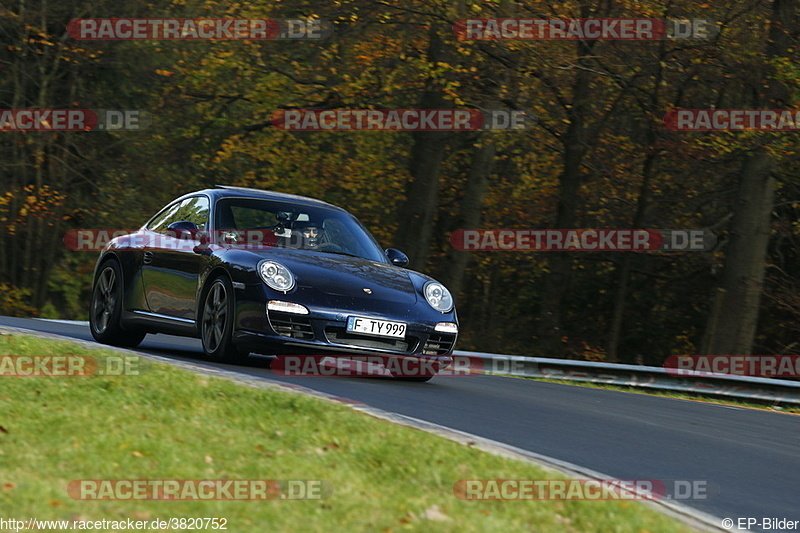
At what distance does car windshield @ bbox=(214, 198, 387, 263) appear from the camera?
37.8 feet

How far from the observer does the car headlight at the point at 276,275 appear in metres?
10.4

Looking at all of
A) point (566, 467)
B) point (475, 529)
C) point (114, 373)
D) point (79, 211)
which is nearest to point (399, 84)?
point (79, 211)

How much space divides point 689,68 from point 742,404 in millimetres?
11269

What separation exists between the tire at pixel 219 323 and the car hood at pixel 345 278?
526mm

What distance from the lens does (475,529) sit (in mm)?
5219

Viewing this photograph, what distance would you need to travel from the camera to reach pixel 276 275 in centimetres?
1044

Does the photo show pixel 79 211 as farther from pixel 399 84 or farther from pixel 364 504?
pixel 364 504
